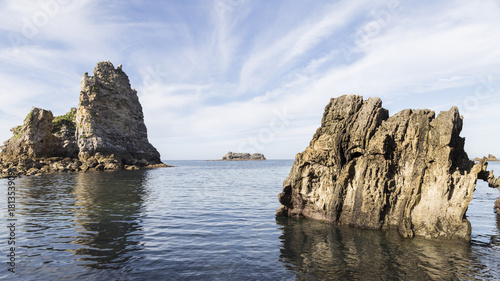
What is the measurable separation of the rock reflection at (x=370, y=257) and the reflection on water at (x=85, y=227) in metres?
8.63

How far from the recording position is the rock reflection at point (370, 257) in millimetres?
11180

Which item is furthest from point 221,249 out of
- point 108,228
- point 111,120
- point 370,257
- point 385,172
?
point 111,120

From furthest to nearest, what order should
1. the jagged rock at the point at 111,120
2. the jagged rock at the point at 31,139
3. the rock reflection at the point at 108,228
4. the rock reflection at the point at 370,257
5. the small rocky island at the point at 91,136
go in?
the jagged rock at the point at 111,120 → the small rocky island at the point at 91,136 → the jagged rock at the point at 31,139 → the rock reflection at the point at 108,228 → the rock reflection at the point at 370,257

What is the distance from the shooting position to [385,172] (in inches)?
682

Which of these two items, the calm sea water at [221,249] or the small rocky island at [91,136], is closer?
the calm sea water at [221,249]

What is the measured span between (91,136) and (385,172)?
283 ft

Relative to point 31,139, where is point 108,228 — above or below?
below

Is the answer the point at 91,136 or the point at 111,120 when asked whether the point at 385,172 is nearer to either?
the point at 91,136

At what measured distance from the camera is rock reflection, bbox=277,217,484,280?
1118 cm

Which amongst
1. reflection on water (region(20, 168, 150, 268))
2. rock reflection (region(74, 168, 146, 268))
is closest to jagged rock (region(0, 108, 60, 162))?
reflection on water (region(20, 168, 150, 268))

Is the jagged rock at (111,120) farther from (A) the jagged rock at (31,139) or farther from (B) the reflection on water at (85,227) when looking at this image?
(B) the reflection on water at (85,227)

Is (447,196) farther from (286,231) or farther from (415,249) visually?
(286,231)

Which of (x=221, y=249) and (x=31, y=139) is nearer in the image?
(x=221, y=249)

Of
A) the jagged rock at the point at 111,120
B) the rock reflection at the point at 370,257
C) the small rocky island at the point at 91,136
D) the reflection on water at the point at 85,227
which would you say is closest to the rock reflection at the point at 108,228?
the reflection on water at the point at 85,227
